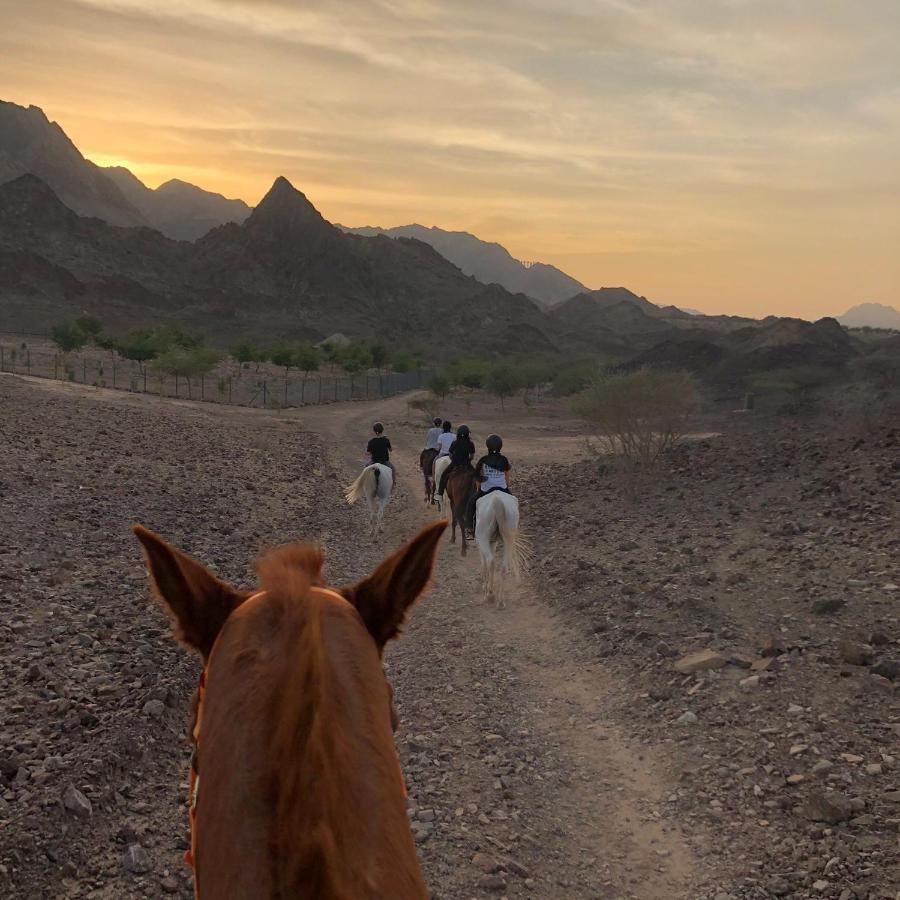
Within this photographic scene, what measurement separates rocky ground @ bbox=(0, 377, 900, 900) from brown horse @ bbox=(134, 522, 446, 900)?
4.01m

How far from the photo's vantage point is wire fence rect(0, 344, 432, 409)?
46875mm

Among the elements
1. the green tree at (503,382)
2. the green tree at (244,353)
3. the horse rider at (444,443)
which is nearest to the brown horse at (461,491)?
the horse rider at (444,443)

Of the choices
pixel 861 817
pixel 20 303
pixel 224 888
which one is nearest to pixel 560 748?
pixel 861 817

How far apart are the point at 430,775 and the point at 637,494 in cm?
1181

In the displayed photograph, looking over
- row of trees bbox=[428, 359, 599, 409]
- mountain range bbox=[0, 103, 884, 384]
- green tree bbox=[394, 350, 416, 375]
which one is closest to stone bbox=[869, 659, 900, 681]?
row of trees bbox=[428, 359, 599, 409]

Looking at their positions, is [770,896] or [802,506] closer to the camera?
[770,896]

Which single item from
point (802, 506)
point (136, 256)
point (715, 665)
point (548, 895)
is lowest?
point (548, 895)

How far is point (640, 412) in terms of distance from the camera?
20719 mm

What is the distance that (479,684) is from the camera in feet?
26.2

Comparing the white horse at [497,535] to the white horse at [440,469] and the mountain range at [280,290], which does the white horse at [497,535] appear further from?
the mountain range at [280,290]

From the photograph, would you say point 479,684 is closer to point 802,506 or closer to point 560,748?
point 560,748

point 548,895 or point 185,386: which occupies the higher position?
point 185,386

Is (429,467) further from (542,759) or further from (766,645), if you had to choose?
(542,759)

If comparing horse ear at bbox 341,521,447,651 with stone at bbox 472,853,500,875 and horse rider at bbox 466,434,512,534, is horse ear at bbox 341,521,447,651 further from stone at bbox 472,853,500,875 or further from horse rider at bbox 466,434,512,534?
horse rider at bbox 466,434,512,534
